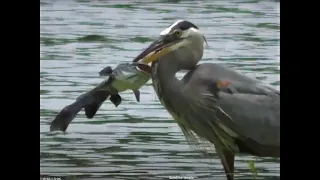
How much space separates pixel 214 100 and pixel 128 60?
0.55 meters

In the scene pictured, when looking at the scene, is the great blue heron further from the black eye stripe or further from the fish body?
the fish body

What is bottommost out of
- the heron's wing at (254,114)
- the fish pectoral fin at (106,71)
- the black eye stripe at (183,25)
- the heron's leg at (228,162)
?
the heron's leg at (228,162)

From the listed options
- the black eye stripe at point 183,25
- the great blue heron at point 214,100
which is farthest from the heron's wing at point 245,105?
the black eye stripe at point 183,25

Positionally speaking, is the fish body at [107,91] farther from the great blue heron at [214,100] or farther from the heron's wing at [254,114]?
the heron's wing at [254,114]

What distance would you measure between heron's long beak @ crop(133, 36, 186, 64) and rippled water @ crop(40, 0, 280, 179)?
0.15ft

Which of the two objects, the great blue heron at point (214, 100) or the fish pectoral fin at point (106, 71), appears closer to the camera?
the great blue heron at point (214, 100)

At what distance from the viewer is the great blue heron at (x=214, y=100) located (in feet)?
13.6

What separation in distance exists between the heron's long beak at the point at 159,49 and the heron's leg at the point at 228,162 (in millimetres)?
662

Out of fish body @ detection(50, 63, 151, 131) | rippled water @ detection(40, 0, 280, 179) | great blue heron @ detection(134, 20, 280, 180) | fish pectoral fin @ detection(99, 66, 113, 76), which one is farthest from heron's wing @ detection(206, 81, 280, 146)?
fish pectoral fin @ detection(99, 66, 113, 76)

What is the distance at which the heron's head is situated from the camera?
4.18 meters

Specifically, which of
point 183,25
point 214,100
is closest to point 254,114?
point 214,100

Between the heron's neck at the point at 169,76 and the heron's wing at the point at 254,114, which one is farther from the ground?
the heron's neck at the point at 169,76

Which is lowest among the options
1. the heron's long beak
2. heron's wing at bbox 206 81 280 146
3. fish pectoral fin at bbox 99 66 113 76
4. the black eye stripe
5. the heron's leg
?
the heron's leg

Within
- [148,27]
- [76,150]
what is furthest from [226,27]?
[76,150]
